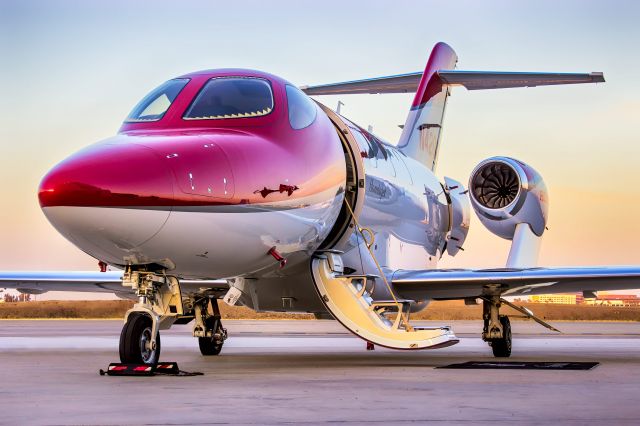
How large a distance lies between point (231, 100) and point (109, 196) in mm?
2915

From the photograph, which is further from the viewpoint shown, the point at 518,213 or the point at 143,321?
the point at 518,213

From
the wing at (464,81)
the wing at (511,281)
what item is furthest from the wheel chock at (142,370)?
the wing at (464,81)

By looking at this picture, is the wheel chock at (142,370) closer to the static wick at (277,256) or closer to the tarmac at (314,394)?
the tarmac at (314,394)

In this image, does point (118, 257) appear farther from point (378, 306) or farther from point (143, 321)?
point (378, 306)

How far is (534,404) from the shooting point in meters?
8.01

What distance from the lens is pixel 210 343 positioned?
16391 mm

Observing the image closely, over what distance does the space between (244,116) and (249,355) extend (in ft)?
17.6

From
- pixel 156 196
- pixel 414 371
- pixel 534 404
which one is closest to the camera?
pixel 534 404

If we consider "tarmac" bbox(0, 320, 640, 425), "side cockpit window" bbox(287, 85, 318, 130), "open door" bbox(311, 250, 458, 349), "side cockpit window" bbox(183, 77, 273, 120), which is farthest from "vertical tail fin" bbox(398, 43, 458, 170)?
"side cockpit window" bbox(183, 77, 273, 120)

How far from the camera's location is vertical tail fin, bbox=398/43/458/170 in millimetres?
22422

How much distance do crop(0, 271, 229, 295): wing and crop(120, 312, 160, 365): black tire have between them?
617cm

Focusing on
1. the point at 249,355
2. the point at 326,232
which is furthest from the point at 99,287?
the point at 326,232

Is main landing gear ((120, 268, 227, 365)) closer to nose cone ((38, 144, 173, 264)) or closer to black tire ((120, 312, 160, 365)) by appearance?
black tire ((120, 312, 160, 365))

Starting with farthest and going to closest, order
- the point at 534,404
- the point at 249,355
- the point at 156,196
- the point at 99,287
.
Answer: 1. the point at 99,287
2. the point at 249,355
3. the point at 156,196
4. the point at 534,404
